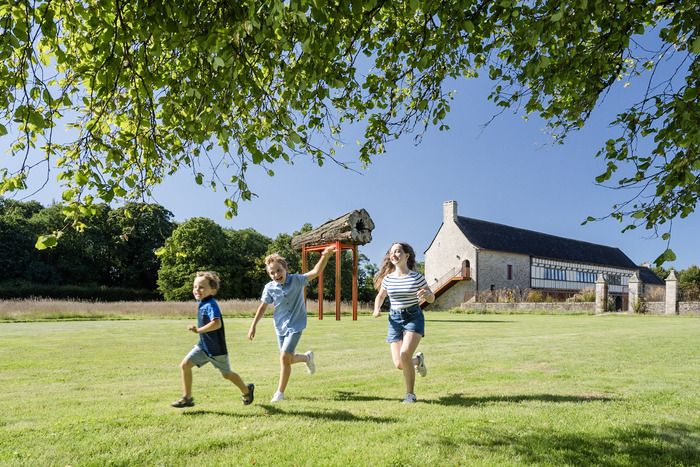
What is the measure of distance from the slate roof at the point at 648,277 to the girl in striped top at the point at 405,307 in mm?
70861

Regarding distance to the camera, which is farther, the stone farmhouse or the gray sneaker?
the stone farmhouse

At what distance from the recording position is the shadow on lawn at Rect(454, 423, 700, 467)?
3.94 meters

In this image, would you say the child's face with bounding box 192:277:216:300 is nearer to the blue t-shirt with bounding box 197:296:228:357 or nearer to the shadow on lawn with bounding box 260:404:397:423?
the blue t-shirt with bounding box 197:296:228:357

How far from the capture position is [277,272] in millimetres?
5898

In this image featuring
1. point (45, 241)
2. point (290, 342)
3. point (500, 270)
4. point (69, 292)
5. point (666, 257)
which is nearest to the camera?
point (45, 241)

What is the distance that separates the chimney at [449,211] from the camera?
49.7 meters

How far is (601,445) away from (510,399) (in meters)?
1.58

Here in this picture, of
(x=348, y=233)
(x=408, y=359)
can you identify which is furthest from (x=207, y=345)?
(x=348, y=233)

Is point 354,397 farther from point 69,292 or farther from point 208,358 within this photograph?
point 69,292

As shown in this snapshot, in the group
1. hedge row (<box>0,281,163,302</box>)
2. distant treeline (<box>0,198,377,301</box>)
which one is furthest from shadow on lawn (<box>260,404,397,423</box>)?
distant treeline (<box>0,198,377,301</box>)

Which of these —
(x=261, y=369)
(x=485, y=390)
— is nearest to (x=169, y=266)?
(x=261, y=369)

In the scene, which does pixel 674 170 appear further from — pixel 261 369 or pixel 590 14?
pixel 261 369

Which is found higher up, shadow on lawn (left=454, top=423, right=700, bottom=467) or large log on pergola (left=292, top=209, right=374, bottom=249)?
large log on pergola (left=292, top=209, right=374, bottom=249)

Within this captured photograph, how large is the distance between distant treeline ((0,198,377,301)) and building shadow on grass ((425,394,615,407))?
4064 centimetres
